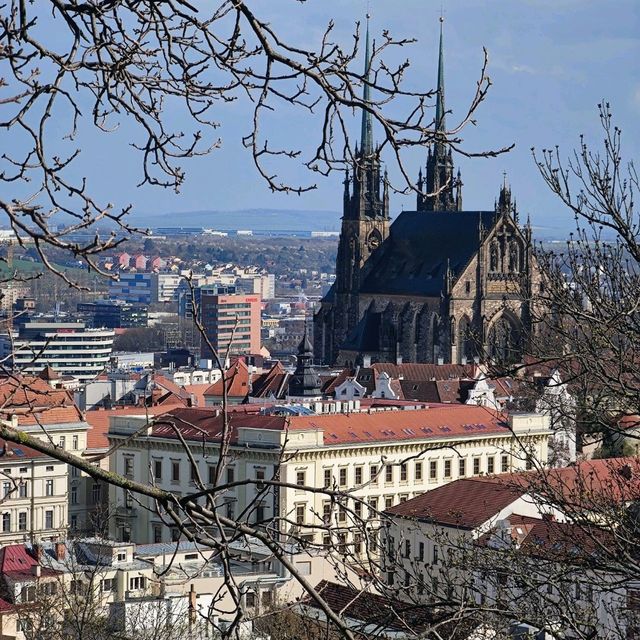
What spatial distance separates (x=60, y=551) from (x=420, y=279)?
60.6 metres

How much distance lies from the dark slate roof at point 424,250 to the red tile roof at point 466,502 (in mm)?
50186

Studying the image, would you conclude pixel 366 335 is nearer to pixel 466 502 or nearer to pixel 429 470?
pixel 429 470

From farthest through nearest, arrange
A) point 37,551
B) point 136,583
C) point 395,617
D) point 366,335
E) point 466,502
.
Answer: point 366,335 < point 466,502 < point 37,551 < point 136,583 < point 395,617

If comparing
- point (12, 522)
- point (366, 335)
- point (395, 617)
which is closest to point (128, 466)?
point (12, 522)

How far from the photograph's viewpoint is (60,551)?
49.6 m

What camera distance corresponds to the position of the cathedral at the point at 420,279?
4131 inches

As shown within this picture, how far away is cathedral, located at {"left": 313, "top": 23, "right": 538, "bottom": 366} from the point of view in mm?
104938

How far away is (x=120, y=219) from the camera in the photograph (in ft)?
26.3

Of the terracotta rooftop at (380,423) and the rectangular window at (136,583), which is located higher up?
the terracotta rooftop at (380,423)

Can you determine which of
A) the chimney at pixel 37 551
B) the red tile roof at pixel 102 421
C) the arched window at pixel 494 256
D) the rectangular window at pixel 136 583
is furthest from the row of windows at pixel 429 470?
the arched window at pixel 494 256

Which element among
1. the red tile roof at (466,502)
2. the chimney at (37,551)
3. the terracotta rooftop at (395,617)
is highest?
the terracotta rooftop at (395,617)

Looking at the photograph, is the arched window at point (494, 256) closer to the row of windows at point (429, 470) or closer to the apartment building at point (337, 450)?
the apartment building at point (337, 450)

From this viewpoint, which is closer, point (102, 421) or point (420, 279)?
point (102, 421)

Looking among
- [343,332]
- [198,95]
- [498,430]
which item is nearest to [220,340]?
[343,332]
